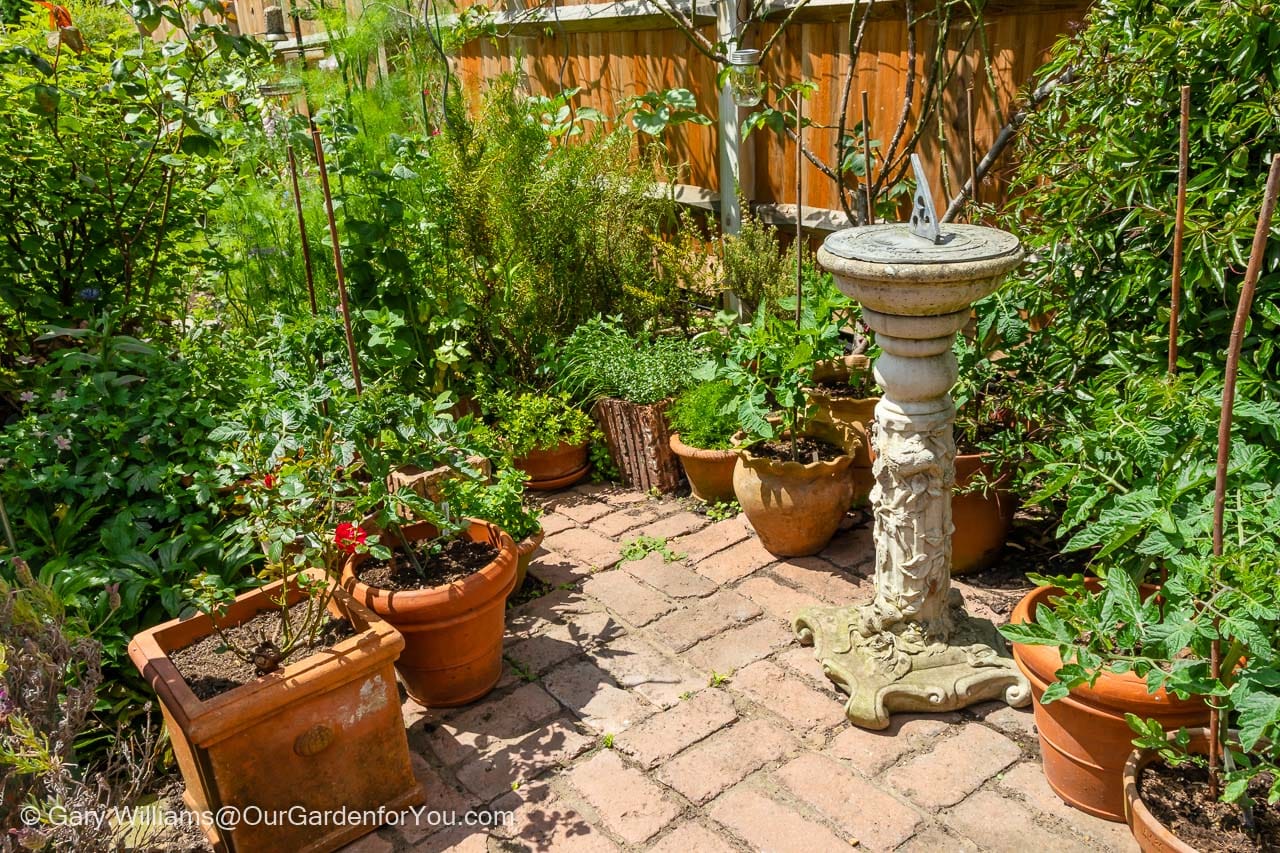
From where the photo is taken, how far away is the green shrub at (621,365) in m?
4.48

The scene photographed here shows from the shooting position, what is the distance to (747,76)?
4602 mm

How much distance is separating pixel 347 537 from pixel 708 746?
47.5 inches

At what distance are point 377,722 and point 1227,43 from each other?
9.44 ft

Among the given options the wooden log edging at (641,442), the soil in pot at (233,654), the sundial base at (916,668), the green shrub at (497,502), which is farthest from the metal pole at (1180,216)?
the soil in pot at (233,654)

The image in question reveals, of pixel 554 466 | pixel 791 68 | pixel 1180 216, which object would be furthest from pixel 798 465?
pixel 791 68

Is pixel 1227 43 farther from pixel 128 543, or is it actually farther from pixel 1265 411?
pixel 128 543

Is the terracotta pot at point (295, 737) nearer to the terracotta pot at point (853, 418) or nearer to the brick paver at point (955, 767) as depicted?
the brick paver at point (955, 767)

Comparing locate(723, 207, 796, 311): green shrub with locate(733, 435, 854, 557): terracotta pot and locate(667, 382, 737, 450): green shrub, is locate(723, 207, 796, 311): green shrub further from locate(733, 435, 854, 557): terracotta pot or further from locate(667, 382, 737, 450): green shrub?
locate(733, 435, 854, 557): terracotta pot

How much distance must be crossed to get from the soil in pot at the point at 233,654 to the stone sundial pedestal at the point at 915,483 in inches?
59.9

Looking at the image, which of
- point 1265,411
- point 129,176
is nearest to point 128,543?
point 129,176

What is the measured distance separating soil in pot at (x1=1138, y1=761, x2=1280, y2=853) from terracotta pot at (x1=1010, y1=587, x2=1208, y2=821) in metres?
0.14

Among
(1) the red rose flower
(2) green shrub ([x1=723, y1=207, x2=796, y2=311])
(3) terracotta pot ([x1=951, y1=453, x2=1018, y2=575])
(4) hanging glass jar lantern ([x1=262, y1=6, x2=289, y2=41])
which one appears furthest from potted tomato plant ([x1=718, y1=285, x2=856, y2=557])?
(4) hanging glass jar lantern ([x1=262, y1=6, x2=289, y2=41])

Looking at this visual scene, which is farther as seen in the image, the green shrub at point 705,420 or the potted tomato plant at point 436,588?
the green shrub at point 705,420

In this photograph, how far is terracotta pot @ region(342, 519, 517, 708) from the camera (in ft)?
9.89
